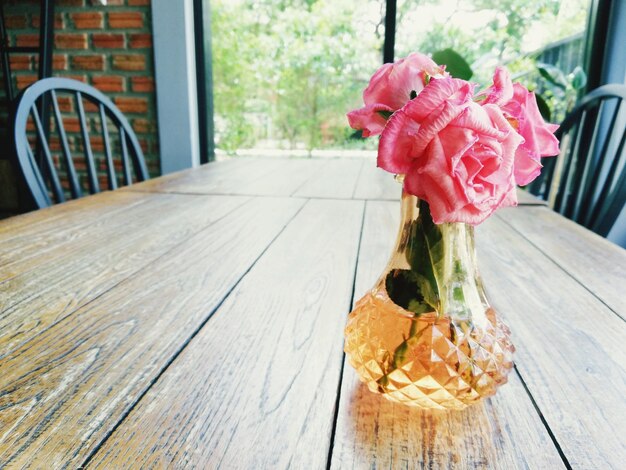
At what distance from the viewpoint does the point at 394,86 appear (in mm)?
368

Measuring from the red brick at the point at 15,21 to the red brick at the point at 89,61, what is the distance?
29 centimetres

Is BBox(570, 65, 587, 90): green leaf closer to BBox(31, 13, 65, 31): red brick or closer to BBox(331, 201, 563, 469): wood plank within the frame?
BBox(331, 201, 563, 469): wood plank

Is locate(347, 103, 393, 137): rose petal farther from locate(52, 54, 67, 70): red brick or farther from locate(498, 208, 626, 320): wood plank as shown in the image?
locate(52, 54, 67, 70): red brick

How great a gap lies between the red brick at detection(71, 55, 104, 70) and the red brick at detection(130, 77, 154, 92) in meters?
0.18

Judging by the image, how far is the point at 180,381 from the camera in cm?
44

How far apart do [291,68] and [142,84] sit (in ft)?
2.56

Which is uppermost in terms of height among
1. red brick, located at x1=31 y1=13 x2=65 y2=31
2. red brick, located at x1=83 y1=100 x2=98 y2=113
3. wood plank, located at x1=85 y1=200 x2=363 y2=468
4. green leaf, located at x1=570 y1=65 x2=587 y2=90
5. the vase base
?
red brick, located at x1=31 y1=13 x2=65 y2=31

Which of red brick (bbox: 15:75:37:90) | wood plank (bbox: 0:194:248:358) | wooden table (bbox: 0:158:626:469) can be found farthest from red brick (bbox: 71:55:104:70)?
wooden table (bbox: 0:158:626:469)

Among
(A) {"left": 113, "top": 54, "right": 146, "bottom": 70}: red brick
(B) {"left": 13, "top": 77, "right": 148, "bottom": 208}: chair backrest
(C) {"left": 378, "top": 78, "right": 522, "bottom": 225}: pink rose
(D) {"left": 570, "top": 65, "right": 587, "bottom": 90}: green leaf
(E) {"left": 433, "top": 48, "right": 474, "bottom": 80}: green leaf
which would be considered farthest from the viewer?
(A) {"left": 113, "top": 54, "right": 146, "bottom": 70}: red brick

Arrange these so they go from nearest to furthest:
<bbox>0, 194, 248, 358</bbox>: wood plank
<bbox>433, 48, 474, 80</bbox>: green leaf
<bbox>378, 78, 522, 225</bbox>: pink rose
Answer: <bbox>378, 78, 522, 225</bbox>: pink rose
<bbox>433, 48, 474, 80</bbox>: green leaf
<bbox>0, 194, 248, 358</bbox>: wood plank

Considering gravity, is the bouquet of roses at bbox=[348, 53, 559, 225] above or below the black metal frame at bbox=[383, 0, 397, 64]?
below

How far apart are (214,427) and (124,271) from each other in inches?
16.4

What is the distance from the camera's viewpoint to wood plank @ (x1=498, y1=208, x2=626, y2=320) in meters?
0.68

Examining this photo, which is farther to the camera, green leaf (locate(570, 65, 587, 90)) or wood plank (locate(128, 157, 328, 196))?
green leaf (locate(570, 65, 587, 90))
